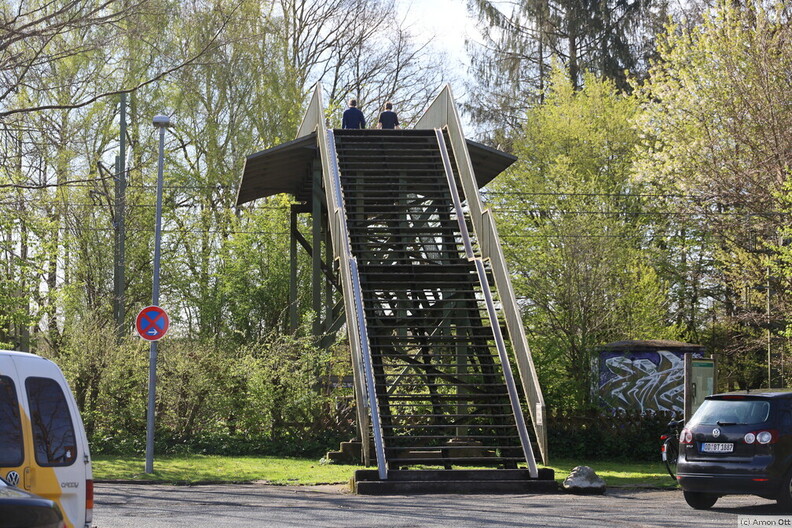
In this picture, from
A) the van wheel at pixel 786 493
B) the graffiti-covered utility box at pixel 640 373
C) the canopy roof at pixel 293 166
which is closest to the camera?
the van wheel at pixel 786 493

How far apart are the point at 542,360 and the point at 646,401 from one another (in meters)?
2.75

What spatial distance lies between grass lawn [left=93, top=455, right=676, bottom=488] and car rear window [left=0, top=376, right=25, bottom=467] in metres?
9.41

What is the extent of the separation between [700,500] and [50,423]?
817cm

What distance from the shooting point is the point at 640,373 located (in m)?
23.2

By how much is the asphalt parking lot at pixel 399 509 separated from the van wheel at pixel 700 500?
15 cm

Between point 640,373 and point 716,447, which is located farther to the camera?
point 640,373

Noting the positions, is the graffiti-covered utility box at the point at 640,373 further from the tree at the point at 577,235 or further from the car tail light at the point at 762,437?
the car tail light at the point at 762,437

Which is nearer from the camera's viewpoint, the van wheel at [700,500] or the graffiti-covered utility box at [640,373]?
the van wheel at [700,500]

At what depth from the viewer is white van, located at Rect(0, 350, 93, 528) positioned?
24.7 ft

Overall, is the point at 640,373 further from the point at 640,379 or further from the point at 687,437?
the point at 687,437

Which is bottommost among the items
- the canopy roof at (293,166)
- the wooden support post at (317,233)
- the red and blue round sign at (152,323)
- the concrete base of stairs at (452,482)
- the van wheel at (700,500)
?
the van wheel at (700,500)

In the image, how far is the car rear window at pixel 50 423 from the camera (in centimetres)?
770

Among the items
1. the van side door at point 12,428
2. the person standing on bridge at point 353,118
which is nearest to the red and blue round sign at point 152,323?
the person standing on bridge at point 353,118

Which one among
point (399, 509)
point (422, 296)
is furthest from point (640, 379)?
point (399, 509)
